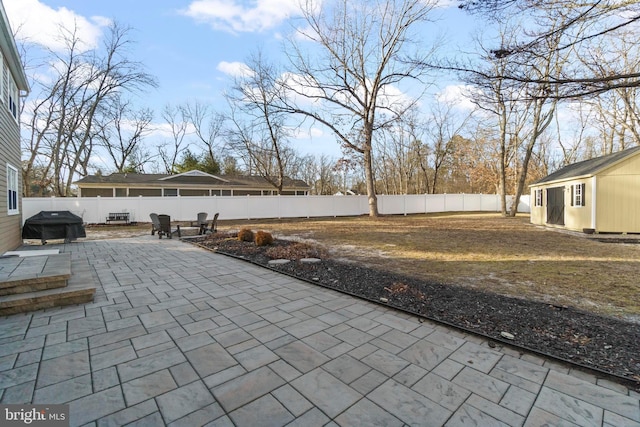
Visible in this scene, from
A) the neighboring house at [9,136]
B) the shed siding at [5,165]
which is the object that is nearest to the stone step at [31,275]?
the shed siding at [5,165]

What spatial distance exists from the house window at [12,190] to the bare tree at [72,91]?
50.7 ft

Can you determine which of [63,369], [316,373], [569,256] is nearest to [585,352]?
[316,373]

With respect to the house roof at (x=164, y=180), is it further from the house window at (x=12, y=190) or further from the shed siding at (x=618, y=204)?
the shed siding at (x=618, y=204)

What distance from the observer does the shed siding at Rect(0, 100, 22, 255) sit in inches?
245

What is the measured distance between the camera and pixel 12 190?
7.35m

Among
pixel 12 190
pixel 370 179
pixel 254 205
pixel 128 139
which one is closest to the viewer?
pixel 12 190

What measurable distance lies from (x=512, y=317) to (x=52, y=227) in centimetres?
1132

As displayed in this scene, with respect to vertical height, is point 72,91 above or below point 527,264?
above

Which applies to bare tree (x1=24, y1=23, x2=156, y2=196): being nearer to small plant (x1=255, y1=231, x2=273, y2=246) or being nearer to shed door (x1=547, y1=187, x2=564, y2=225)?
small plant (x1=255, y1=231, x2=273, y2=246)

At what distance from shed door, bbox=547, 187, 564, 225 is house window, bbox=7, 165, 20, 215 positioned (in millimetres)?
18193

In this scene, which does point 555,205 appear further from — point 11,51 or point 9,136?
point 9,136

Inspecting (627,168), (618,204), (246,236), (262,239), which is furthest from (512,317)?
(627,168)

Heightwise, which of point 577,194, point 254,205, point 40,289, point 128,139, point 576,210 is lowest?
point 40,289

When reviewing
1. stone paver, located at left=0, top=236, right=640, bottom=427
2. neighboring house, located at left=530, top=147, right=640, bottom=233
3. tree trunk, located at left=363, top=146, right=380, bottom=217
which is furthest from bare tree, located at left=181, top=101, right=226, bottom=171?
stone paver, located at left=0, top=236, right=640, bottom=427
